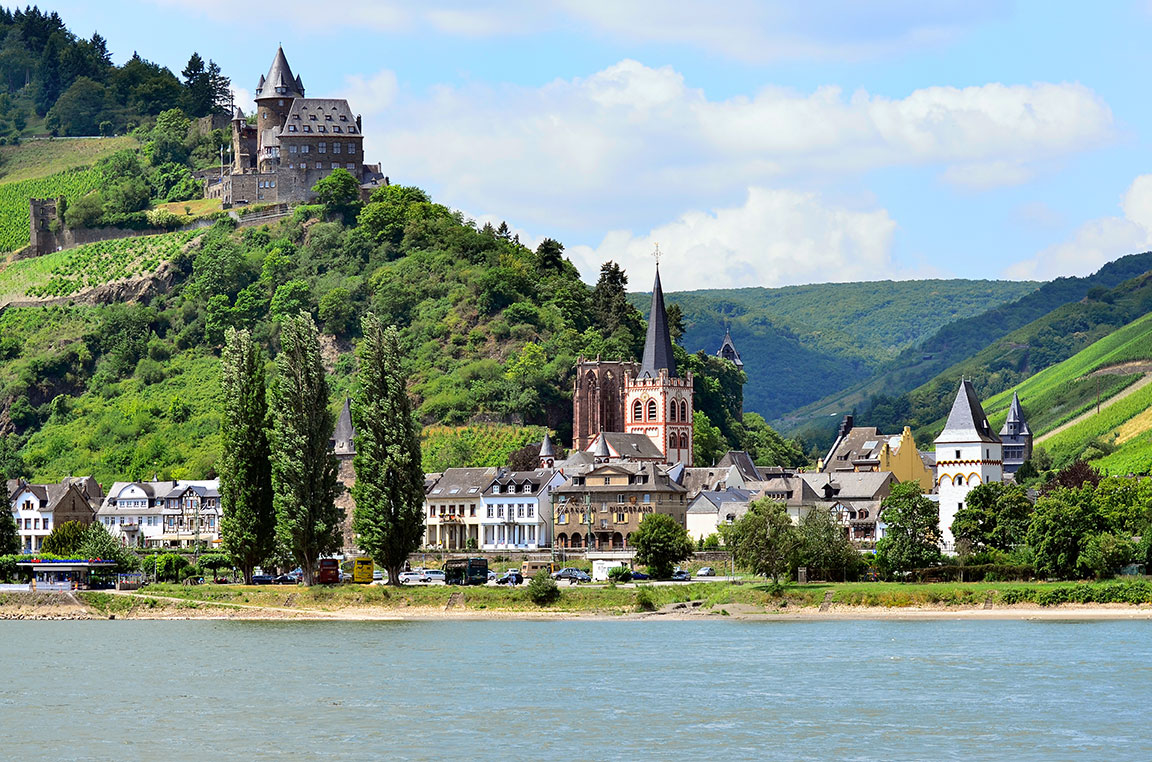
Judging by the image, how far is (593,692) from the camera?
6291cm

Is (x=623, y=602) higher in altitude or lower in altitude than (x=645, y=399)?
lower

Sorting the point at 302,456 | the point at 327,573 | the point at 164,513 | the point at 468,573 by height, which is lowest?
the point at 468,573

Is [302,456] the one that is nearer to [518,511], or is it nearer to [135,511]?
[518,511]

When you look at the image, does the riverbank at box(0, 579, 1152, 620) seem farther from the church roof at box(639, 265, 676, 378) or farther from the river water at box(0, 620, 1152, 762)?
the church roof at box(639, 265, 676, 378)

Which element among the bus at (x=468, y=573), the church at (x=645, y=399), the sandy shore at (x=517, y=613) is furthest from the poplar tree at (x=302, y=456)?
the church at (x=645, y=399)

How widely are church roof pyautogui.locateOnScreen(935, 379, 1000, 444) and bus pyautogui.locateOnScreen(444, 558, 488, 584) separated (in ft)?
93.7

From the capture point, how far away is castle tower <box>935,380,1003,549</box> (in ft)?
357

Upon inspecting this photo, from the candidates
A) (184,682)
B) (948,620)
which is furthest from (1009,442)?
(184,682)

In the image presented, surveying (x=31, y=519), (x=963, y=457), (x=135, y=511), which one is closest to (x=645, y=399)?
(x=135, y=511)

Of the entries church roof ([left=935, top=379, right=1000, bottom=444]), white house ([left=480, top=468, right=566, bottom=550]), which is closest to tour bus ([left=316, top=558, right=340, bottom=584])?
white house ([left=480, top=468, right=566, bottom=550])

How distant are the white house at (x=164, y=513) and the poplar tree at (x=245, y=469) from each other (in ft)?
162

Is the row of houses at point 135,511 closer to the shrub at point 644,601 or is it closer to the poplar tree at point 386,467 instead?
the poplar tree at point 386,467

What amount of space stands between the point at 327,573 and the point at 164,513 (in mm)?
52503

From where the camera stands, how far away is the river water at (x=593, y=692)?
51438 mm
